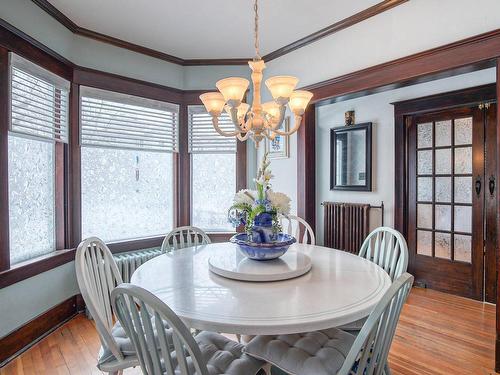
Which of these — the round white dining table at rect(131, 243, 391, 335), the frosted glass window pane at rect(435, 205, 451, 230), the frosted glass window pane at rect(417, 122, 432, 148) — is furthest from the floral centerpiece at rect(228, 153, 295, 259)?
the frosted glass window pane at rect(417, 122, 432, 148)

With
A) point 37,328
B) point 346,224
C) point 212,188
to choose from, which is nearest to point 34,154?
point 37,328

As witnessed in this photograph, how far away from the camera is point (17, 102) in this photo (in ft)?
7.44

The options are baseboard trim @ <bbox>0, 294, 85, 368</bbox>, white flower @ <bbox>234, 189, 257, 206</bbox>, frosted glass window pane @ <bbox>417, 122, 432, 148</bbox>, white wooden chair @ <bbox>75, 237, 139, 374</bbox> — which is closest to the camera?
white wooden chair @ <bbox>75, 237, 139, 374</bbox>

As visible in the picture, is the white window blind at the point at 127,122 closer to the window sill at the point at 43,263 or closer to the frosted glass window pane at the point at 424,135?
the window sill at the point at 43,263

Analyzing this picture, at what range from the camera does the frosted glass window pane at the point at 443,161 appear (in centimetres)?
337

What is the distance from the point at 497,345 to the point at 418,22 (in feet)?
7.72

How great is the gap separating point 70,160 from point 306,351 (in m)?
2.56

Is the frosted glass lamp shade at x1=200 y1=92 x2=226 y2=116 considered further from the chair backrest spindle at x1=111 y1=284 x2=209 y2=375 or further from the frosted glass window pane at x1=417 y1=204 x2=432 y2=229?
the frosted glass window pane at x1=417 y1=204 x2=432 y2=229

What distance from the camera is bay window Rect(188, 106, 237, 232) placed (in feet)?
11.9

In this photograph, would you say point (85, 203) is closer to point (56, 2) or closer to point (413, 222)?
point (56, 2)

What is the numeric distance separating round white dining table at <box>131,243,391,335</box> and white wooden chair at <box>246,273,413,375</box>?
0.13 m

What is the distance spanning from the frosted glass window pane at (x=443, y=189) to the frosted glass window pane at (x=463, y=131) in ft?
1.35

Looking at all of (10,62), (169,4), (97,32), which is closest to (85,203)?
(10,62)

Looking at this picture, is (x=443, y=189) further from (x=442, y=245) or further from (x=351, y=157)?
(x=351, y=157)
